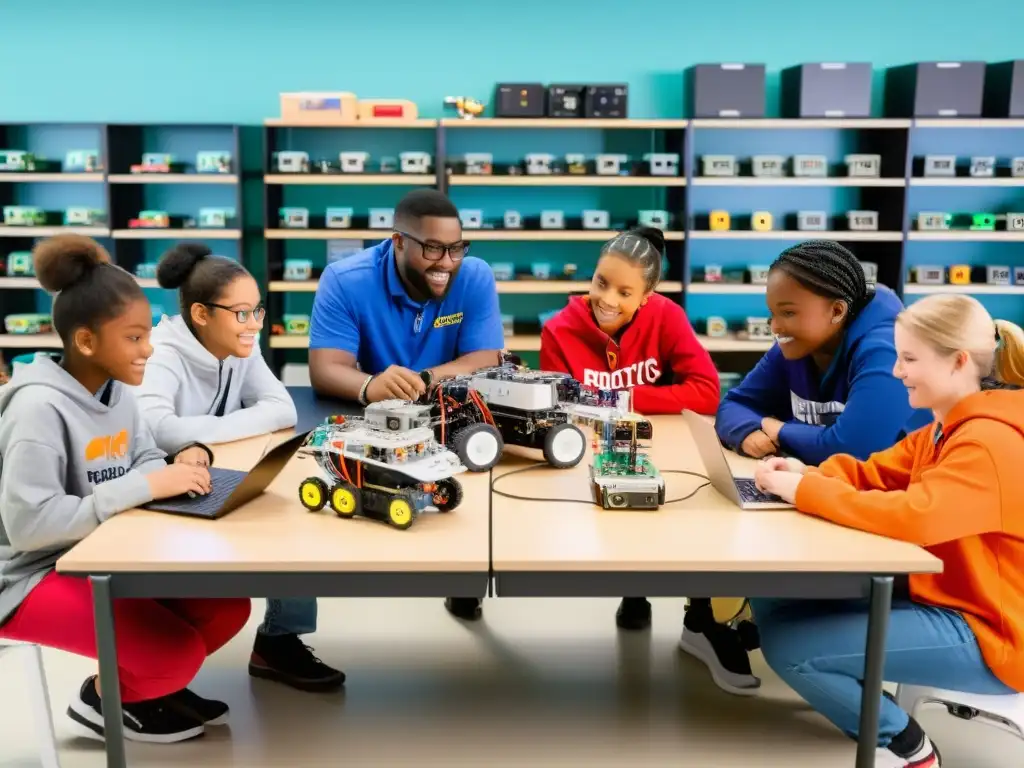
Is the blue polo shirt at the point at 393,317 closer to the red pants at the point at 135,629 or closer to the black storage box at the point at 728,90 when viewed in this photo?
the red pants at the point at 135,629

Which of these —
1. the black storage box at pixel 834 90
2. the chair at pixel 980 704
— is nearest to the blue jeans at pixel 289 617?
the chair at pixel 980 704

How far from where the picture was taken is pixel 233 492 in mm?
1680

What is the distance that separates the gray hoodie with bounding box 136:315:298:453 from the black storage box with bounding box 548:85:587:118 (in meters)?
3.49

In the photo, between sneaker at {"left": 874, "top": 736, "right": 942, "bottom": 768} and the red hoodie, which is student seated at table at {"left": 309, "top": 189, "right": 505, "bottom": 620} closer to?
the red hoodie

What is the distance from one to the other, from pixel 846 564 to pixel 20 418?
1453mm

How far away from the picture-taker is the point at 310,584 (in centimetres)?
150

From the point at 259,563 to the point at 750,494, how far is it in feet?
3.04

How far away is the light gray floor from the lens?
6.71 ft

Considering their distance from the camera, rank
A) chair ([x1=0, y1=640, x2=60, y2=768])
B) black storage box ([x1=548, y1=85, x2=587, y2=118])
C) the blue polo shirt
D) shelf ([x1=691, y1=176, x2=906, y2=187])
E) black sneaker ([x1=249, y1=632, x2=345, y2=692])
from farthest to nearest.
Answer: shelf ([x1=691, y1=176, x2=906, y2=187]) < black storage box ([x1=548, y1=85, x2=587, y2=118]) < the blue polo shirt < black sneaker ([x1=249, y1=632, x2=345, y2=692]) < chair ([x1=0, y1=640, x2=60, y2=768])

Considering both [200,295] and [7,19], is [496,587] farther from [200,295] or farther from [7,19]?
[7,19]

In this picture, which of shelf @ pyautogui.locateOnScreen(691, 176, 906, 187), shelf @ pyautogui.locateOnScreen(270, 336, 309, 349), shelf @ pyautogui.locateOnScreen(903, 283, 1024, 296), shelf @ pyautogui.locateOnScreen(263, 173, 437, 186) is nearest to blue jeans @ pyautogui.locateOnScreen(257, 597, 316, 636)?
shelf @ pyautogui.locateOnScreen(270, 336, 309, 349)

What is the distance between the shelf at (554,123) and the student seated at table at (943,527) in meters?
3.89

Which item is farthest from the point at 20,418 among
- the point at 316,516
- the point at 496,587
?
the point at 496,587

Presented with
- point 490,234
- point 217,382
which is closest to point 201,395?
point 217,382
